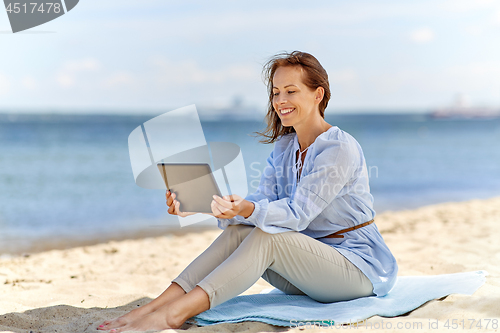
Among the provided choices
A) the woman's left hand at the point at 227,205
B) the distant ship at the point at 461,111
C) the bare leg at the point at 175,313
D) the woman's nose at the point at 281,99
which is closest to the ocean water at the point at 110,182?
the bare leg at the point at 175,313

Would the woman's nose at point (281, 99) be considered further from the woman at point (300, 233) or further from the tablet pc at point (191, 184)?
the tablet pc at point (191, 184)

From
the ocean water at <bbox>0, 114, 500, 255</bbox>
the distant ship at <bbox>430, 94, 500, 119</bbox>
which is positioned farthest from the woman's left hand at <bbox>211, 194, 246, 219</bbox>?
the distant ship at <bbox>430, 94, 500, 119</bbox>

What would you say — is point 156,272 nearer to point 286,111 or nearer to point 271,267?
point 271,267

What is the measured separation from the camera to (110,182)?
1197cm

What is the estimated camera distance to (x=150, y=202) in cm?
865

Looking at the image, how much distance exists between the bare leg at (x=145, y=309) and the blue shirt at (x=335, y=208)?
44cm

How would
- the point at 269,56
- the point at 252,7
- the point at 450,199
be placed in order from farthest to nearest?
the point at 252,7, the point at 450,199, the point at 269,56

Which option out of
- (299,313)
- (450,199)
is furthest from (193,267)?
(450,199)

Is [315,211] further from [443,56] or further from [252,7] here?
[443,56]

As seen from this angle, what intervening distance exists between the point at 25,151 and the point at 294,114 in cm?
1941

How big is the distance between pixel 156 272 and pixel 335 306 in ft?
6.62

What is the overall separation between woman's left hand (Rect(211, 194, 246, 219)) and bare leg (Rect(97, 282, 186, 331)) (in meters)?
0.49

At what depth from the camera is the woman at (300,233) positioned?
2127mm

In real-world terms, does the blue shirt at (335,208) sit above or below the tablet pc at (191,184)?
below
